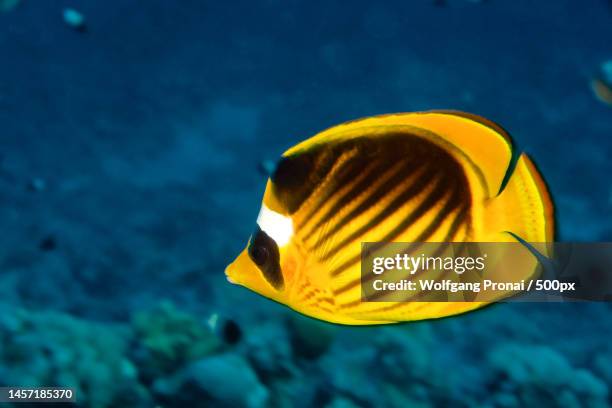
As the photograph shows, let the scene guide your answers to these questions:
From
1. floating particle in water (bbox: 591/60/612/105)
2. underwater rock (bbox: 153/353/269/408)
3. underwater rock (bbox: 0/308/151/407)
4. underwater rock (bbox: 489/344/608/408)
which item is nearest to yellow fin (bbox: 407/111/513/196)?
underwater rock (bbox: 153/353/269/408)

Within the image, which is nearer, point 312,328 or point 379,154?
point 379,154

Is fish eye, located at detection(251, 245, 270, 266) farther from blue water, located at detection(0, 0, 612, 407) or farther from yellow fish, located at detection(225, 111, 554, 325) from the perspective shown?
blue water, located at detection(0, 0, 612, 407)

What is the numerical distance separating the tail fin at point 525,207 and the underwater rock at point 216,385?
2.05 m

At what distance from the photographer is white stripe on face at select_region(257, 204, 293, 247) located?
0.52m

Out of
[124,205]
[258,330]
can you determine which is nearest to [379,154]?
[258,330]

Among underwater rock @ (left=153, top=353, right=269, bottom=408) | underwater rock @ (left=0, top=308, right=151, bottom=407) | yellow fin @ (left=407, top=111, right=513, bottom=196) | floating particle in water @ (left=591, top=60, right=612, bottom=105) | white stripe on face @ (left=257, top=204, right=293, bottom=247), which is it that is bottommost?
white stripe on face @ (left=257, top=204, right=293, bottom=247)

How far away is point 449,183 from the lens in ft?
1.62

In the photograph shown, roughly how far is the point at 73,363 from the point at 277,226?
241 centimetres

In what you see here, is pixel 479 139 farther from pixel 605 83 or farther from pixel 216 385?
pixel 605 83

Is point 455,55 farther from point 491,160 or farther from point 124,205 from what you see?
point 491,160

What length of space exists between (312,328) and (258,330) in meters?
0.42

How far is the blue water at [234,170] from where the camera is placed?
2.69m

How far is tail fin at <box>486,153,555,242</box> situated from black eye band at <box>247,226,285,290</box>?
22 centimetres

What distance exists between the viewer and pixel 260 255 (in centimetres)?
52
